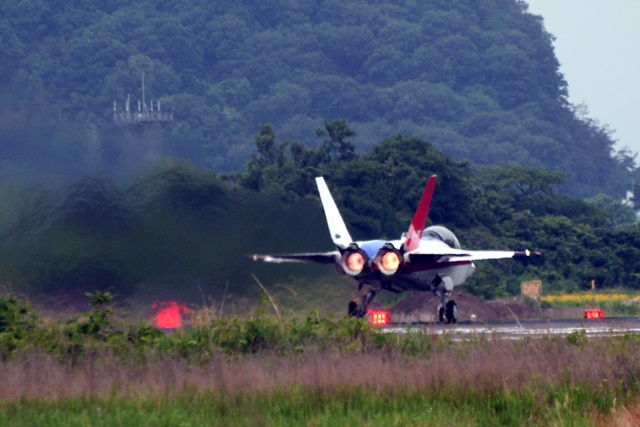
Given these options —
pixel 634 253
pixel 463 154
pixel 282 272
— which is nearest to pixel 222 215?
pixel 282 272

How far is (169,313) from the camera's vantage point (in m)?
27.8

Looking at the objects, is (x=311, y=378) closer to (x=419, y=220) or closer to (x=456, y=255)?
(x=419, y=220)

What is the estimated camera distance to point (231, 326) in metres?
20.2

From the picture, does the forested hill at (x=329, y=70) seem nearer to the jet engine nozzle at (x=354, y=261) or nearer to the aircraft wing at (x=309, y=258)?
the aircraft wing at (x=309, y=258)

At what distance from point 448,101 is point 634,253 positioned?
3487 inches

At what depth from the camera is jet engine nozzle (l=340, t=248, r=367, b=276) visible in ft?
98.6

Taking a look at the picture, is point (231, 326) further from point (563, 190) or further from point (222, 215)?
Answer: point (563, 190)

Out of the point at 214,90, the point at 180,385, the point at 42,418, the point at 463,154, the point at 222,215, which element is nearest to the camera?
the point at 42,418

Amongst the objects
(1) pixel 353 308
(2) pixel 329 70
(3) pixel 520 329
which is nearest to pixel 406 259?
(1) pixel 353 308

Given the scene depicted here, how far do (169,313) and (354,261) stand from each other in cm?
503

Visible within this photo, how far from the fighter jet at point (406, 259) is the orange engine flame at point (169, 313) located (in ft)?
8.92

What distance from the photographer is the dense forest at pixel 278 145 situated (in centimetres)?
2902

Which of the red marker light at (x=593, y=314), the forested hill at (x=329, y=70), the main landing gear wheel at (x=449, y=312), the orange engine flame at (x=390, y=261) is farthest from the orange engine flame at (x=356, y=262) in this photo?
the forested hill at (x=329, y=70)

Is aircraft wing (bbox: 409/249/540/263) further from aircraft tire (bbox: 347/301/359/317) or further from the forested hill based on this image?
the forested hill
